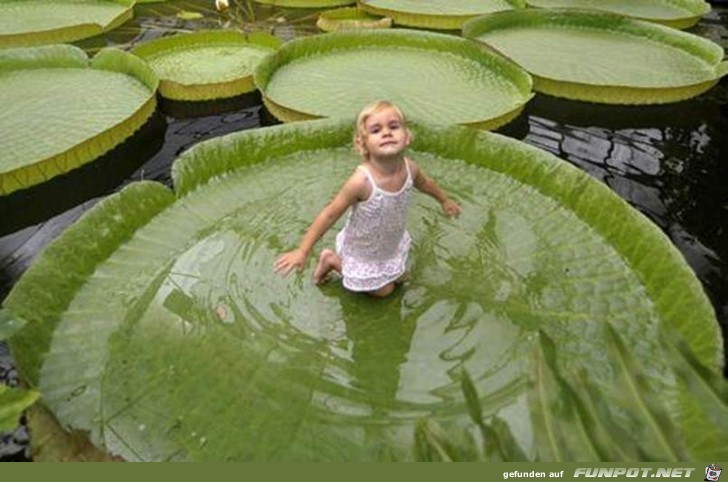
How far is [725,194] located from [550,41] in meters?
2.08

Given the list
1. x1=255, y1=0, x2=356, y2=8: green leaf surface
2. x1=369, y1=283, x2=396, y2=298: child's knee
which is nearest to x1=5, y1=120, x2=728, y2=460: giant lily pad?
x1=369, y1=283, x2=396, y2=298: child's knee

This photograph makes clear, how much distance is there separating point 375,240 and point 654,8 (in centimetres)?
473

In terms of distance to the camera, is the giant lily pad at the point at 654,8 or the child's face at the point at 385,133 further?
the giant lily pad at the point at 654,8

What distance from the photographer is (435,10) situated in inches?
203

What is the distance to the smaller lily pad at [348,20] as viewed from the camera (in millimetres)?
4727

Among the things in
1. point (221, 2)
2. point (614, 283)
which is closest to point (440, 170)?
point (614, 283)

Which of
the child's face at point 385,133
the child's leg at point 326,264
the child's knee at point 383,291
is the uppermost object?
the child's face at point 385,133

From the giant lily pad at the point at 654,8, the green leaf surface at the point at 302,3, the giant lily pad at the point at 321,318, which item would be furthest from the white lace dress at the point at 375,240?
the giant lily pad at the point at 654,8

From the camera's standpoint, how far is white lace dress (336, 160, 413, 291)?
207 centimetres

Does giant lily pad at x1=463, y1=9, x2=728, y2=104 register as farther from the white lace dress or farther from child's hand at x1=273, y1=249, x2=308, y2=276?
child's hand at x1=273, y1=249, x2=308, y2=276

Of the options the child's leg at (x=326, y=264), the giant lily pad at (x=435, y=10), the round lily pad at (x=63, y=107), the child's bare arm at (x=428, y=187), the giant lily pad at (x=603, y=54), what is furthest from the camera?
the giant lily pad at (x=435, y=10)

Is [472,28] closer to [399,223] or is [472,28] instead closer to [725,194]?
[725,194]

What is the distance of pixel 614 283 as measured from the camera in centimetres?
230

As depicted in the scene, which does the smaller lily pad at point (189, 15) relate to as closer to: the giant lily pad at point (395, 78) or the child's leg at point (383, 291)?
the giant lily pad at point (395, 78)
